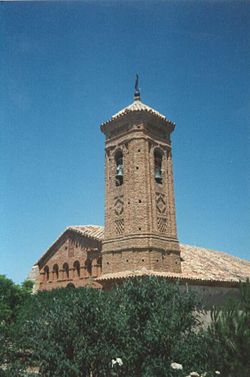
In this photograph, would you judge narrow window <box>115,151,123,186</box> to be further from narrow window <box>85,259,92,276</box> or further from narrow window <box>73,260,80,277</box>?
narrow window <box>73,260,80,277</box>

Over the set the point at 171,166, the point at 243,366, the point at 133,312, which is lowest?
the point at 243,366

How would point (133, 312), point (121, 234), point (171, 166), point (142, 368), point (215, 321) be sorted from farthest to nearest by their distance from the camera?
point (171, 166), point (121, 234), point (215, 321), point (133, 312), point (142, 368)

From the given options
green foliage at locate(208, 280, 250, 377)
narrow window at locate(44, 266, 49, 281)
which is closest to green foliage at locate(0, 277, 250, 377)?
green foliage at locate(208, 280, 250, 377)

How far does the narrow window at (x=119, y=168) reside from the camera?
19.9 meters

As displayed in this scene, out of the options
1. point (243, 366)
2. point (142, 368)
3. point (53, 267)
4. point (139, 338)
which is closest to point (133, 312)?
point (139, 338)

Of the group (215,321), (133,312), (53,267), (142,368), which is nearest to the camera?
(142,368)

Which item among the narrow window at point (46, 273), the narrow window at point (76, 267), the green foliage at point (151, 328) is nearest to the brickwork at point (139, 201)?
the narrow window at point (76, 267)

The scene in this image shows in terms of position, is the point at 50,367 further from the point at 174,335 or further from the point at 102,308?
the point at 174,335

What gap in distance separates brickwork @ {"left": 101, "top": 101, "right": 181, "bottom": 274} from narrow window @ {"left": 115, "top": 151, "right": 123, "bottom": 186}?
126 mm

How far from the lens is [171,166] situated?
2086 cm

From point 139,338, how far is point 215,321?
2289 mm

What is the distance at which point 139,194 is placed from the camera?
18.4 m

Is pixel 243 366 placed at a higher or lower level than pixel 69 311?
lower

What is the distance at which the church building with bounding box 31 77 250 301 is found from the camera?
17719mm
